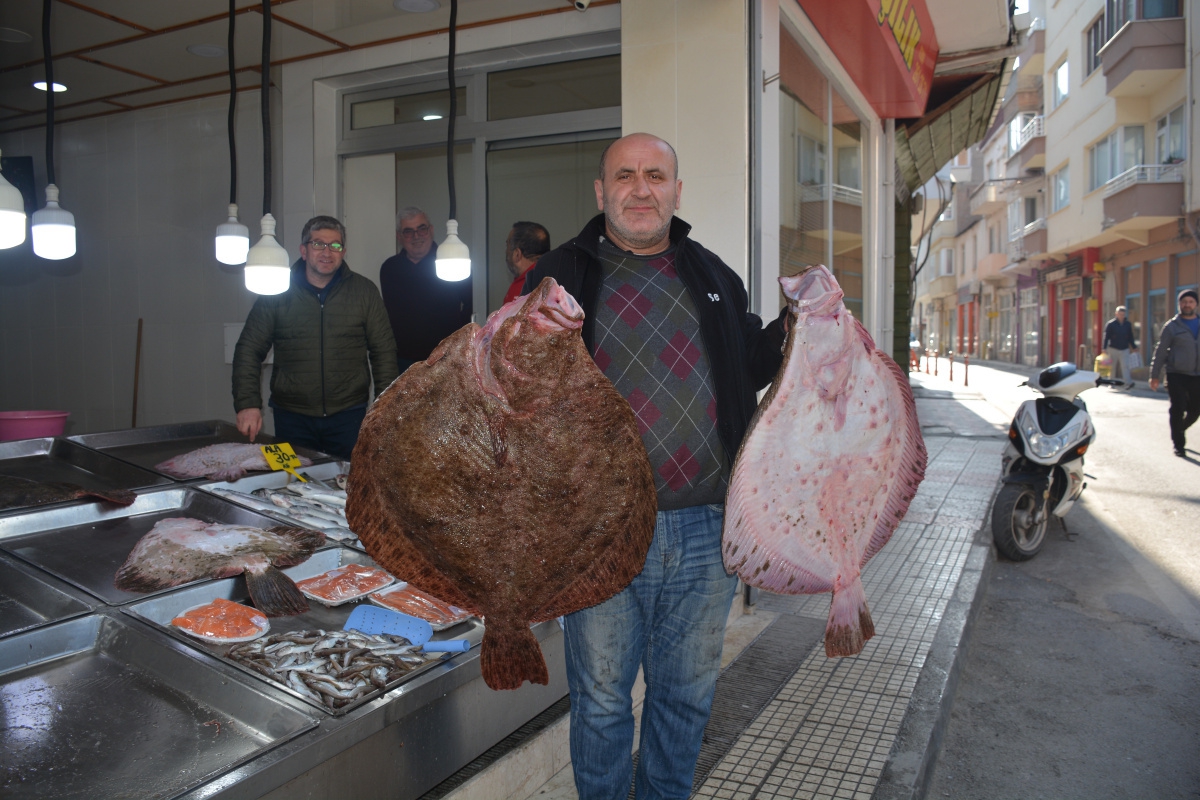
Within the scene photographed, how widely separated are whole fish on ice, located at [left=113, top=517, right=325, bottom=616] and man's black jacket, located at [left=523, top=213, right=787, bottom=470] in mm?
1454

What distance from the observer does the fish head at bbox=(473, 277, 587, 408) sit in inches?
60.9

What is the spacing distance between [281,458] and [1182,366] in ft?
36.6

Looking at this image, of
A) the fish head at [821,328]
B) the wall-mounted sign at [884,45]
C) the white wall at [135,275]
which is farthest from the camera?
the white wall at [135,275]

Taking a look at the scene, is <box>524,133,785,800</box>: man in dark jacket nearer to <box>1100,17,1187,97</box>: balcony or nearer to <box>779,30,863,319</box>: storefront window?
<box>779,30,863,319</box>: storefront window

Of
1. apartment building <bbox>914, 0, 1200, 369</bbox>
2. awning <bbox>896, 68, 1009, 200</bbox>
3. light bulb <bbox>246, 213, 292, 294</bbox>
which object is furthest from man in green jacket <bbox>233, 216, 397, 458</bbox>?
awning <bbox>896, 68, 1009, 200</bbox>

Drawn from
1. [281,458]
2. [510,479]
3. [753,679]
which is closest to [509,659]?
[510,479]

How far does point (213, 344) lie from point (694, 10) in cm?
517

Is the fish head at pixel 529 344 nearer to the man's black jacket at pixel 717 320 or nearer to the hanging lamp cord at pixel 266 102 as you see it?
the man's black jacket at pixel 717 320

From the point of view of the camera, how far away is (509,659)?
69.7 inches

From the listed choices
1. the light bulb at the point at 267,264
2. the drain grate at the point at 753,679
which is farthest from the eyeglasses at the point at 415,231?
the drain grate at the point at 753,679

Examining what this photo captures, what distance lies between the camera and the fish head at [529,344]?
1547 mm

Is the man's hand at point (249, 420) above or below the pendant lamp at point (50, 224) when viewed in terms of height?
below

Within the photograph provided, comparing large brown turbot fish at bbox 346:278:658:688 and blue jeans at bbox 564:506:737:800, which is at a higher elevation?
large brown turbot fish at bbox 346:278:658:688

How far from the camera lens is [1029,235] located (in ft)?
106
